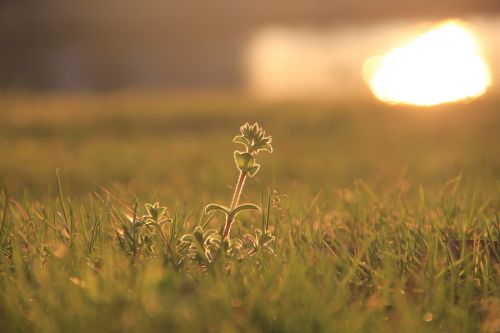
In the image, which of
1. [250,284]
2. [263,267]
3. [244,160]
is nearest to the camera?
[250,284]

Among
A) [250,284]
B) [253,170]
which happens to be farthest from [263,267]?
[253,170]

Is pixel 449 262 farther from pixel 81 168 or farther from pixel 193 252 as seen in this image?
pixel 81 168

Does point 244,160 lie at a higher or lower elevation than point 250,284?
higher

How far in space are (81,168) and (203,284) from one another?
16.4 feet

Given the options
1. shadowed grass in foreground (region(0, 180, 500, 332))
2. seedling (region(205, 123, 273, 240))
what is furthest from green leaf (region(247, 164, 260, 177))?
shadowed grass in foreground (region(0, 180, 500, 332))

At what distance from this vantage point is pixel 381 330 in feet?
5.24

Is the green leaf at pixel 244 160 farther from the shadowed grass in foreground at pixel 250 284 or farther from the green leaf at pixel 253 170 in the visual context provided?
the shadowed grass in foreground at pixel 250 284

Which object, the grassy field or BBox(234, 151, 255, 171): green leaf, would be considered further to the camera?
BBox(234, 151, 255, 171): green leaf

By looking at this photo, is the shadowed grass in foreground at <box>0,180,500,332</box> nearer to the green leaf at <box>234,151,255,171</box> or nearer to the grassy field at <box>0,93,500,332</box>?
the grassy field at <box>0,93,500,332</box>

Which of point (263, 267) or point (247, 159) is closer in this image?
point (263, 267)

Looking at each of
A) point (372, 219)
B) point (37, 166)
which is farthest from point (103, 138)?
point (372, 219)

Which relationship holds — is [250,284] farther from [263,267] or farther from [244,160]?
[244,160]

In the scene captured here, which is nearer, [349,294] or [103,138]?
[349,294]

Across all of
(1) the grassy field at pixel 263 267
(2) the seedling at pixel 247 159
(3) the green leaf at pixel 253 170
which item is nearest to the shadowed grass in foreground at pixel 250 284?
(1) the grassy field at pixel 263 267
